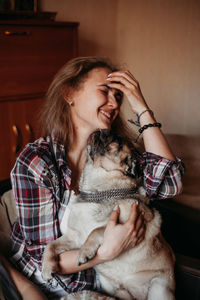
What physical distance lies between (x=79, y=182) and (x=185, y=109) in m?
2.09

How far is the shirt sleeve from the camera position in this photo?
1.38 m

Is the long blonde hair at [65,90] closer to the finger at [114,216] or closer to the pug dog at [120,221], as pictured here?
the pug dog at [120,221]

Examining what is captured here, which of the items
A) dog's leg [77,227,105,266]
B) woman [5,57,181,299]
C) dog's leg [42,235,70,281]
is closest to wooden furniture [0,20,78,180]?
woman [5,57,181,299]

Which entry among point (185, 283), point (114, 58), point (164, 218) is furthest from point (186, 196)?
point (114, 58)

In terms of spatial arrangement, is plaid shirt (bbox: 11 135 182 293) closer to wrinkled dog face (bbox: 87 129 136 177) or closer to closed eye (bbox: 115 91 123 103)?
wrinkled dog face (bbox: 87 129 136 177)

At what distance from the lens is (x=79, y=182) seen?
1482 mm

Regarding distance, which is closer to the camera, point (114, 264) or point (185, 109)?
point (114, 264)

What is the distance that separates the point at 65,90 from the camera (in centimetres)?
160

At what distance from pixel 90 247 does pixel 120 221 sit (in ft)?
0.58

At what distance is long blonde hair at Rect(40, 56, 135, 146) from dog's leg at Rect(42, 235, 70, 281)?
1.62 feet

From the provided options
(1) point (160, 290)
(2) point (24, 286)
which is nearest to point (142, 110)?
(1) point (160, 290)

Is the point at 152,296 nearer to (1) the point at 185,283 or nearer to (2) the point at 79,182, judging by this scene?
(1) the point at 185,283

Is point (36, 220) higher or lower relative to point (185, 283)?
higher

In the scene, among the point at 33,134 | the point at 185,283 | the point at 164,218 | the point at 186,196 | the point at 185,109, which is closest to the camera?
the point at 185,283
